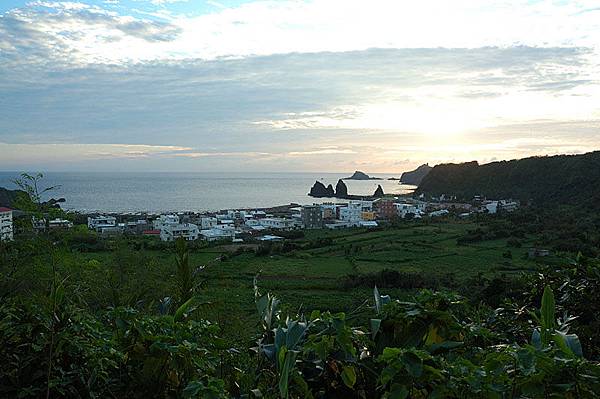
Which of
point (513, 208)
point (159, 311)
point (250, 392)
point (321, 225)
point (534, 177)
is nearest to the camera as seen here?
point (250, 392)

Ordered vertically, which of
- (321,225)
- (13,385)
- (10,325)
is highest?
(10,325)

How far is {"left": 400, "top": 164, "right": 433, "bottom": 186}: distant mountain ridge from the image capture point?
99.3 metres

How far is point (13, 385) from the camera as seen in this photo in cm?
100

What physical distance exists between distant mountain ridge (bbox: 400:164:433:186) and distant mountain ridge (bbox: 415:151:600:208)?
34.5 metres

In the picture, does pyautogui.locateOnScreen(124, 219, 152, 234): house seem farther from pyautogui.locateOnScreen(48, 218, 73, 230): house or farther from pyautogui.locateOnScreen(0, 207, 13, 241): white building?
pyautogui.locateOnScreen(48, 218, 73, 230): house

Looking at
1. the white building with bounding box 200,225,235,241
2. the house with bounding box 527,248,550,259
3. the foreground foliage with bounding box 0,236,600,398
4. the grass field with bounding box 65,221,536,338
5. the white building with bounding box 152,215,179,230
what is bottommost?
the grass field with bounding box 65,221,536,338

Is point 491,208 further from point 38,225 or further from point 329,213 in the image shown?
point 38,225

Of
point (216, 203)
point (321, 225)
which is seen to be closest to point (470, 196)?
point (321, 225)

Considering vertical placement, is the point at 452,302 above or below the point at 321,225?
above

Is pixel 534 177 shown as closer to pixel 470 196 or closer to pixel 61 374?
pixel 470 196

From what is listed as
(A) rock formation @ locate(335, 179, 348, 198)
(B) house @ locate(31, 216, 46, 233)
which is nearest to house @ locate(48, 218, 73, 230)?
(B) house @ locate(31, 216, 46, 233)

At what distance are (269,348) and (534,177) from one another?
46.6m

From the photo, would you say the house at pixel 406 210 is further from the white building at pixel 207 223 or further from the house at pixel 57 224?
the house at pixel 57 224

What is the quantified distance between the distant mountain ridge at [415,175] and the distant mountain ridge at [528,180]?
113ft
